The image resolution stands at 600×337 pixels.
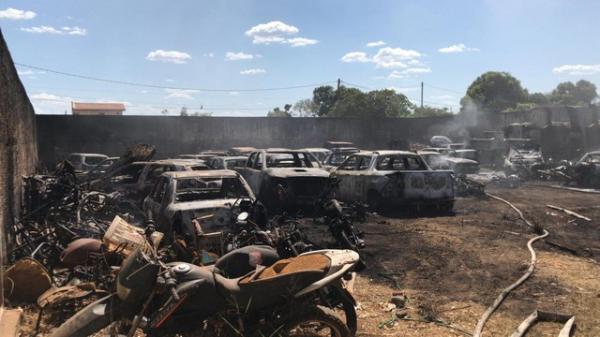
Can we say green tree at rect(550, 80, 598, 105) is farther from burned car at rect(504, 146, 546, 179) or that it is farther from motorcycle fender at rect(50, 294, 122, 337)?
motorcycle fender at rect(50, 294, 122, 337)

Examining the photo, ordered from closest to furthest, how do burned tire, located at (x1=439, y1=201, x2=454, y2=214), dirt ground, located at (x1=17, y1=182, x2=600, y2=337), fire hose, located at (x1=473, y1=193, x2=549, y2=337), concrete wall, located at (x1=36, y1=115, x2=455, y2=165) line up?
fire hose, located at (x1=473, y1=193, x2=549, y2=337)
dirt ground, located at (x1=17, y1=182, x2=600, y2=337)
burned tire, located at (x1=439, y1=201, x2=454, y2=214)
concrete wall, located at (x1=36, y1=115, x2=455, y2=165)

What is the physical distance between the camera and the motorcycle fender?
399cm

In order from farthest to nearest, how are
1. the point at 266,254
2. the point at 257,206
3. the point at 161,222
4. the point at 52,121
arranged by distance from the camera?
the point at 52,121, the point at 161,222, the point at 257,206, the point at 266,254

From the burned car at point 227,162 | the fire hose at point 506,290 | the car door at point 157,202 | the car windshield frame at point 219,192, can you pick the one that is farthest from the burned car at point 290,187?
the burned car at point 227,162

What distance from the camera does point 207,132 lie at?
31.9m

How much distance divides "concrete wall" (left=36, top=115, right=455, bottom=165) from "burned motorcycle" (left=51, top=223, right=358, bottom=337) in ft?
82.1

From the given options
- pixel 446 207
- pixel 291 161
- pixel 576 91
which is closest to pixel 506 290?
pixel 446 207

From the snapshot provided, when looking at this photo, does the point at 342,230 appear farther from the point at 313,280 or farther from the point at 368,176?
the point at 368,176

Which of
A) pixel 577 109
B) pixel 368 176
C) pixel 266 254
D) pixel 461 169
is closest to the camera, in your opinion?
pixel 266 254

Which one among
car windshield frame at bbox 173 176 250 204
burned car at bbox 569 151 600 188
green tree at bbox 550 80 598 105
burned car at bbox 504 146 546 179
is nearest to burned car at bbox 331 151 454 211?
car windshield frame at bbox 173 176 250 204

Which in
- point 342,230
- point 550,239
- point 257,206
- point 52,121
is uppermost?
point 52,121

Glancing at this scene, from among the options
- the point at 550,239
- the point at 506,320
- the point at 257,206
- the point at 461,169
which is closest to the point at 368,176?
the point at 550,239

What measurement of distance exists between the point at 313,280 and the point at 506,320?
246cm

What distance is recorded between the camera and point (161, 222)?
7.76 meters
